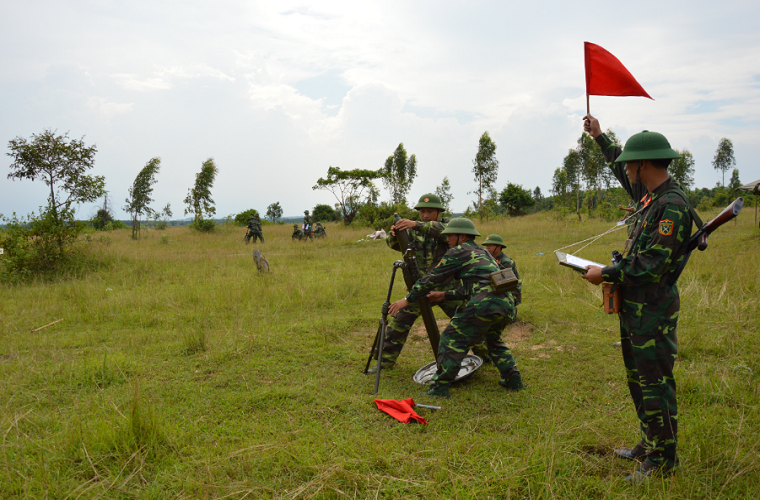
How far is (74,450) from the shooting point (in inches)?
117

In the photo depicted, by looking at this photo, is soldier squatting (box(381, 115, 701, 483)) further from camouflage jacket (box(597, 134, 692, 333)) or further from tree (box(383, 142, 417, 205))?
tree (box(383, 142, 417, 205))

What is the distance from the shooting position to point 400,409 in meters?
3.81

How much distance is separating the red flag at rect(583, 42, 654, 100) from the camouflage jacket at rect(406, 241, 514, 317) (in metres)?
1.74

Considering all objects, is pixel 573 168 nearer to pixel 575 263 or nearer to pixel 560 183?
pixel 560 183

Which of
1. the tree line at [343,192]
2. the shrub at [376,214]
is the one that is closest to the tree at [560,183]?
the tree line at [343,192]

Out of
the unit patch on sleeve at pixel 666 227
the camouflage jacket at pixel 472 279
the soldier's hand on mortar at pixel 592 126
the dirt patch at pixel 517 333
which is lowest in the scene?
the dirt patch at pixel 517 333

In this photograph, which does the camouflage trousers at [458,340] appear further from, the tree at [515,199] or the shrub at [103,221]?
the tree at [515,199]

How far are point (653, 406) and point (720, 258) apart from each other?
9728 mm

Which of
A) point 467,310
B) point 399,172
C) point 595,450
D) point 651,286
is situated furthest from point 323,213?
point 651,286

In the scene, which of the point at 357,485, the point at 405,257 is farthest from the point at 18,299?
the point at 357,485

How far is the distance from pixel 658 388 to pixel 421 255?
3.47 meters

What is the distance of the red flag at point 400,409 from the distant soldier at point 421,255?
39.6 inches

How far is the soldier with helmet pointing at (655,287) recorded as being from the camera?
98.5 inches

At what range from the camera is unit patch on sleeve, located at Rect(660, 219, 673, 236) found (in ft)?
8.13
